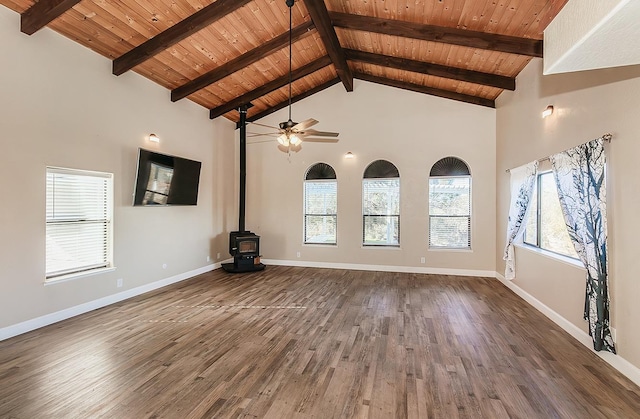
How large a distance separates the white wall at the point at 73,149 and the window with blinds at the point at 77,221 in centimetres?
13

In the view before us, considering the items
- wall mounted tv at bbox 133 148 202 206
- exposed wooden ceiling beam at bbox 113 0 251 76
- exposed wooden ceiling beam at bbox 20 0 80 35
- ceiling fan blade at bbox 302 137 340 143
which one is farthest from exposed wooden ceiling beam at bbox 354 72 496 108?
exposed wooden ceiling beam at bbox 20 0 80 35

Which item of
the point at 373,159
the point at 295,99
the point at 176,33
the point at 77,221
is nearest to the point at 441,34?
the point at 373,159

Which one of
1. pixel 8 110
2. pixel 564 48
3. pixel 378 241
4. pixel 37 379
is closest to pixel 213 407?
pixel 37 379

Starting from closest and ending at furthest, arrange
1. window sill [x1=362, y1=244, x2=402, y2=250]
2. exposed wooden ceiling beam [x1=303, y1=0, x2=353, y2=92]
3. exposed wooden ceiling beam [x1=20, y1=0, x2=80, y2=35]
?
exposed wooden ceiling beam [x1=20, y1=0, x2=80, y2=35]
exposed wooden ceiling beam [x1=303, y1=0, x2=353, y2=92]
window sill [x1=362, y1=244, x2=402, y2=250]

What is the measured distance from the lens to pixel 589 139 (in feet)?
10.1

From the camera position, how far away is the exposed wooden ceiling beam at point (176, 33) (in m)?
3.79

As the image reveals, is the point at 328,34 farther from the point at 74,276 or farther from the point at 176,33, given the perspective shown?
the point at 74,276

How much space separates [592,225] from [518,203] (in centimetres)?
188

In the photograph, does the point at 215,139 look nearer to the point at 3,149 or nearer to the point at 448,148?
the point at 3,149

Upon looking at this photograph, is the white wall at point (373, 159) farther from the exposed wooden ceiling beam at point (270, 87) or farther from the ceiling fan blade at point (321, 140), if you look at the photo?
the exposed wooden ceiling beam at point (270, 87)

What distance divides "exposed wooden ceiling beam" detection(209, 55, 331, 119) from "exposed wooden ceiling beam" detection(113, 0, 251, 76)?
232 centimetres

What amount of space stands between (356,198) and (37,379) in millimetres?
5759

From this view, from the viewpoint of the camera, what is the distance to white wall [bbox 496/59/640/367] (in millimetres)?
2523

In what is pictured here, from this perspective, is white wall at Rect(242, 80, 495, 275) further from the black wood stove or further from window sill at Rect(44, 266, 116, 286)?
window sill at Rect(44, 266, 116, 286)
